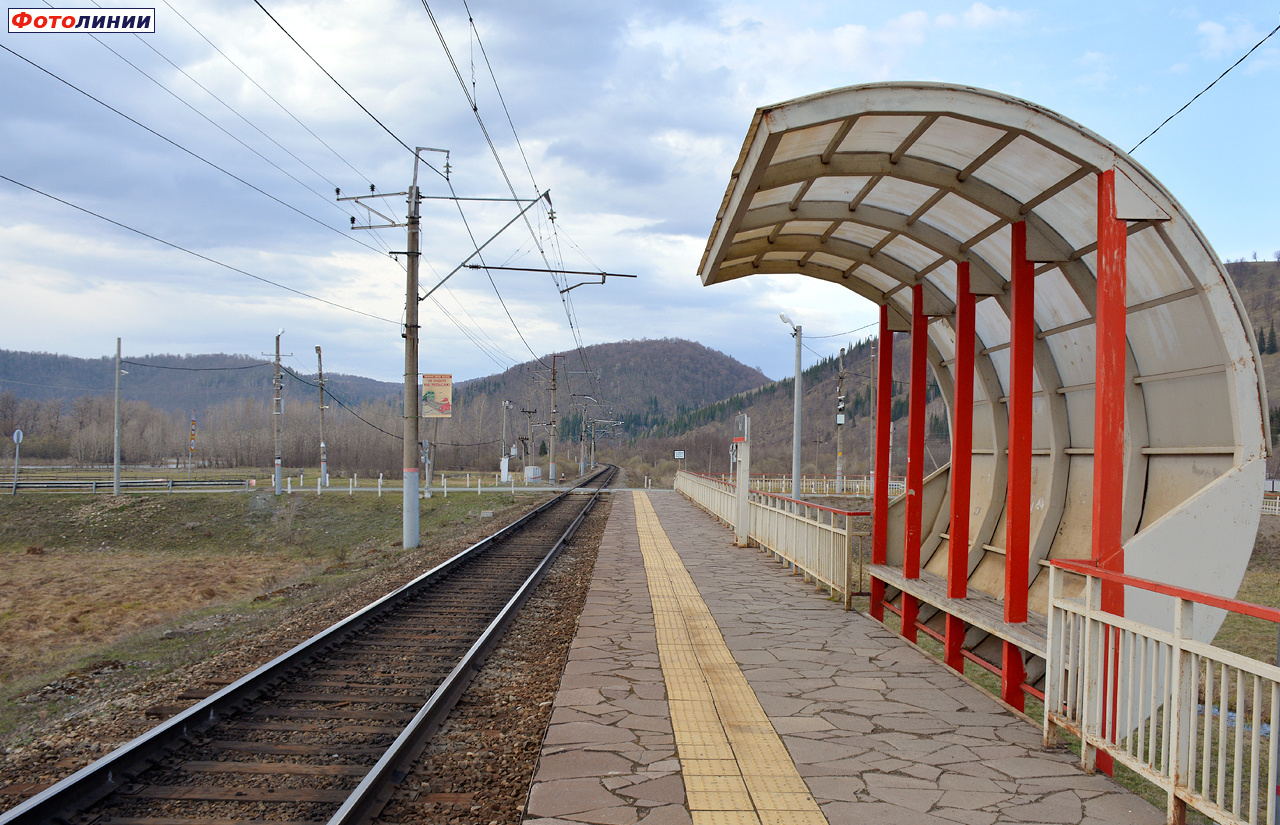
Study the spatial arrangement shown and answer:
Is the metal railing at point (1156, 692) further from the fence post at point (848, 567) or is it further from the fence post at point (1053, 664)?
the fence post at point (848, 567)

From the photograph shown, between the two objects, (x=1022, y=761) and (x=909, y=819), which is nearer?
(x=909, y=819)

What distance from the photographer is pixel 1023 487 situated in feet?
19.5

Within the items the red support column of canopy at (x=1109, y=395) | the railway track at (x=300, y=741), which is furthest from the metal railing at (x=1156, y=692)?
the railway track at (x=300, y=741)

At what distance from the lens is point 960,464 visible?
7.31 meters

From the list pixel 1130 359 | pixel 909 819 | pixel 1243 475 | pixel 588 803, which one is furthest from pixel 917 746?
pixel 1130 359

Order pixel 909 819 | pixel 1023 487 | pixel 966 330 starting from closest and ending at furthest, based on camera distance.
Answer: pixel 909 819 → pixel 1023 487 → pixel 966 330

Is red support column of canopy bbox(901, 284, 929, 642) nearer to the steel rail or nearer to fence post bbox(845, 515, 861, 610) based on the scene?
fence post bbox(845, 515, 861, 610)

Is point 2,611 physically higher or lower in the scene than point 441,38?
lower

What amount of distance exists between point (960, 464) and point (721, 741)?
3.78 meters

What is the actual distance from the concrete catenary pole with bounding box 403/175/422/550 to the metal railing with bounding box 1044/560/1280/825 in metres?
14.7

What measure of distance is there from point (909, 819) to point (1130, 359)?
414 cm

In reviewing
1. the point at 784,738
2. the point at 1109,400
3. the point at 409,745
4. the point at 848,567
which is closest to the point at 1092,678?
the point at 1109,400

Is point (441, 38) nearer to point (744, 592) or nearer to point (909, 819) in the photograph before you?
point (744, 592)

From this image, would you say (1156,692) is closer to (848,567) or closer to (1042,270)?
(1042,270)
